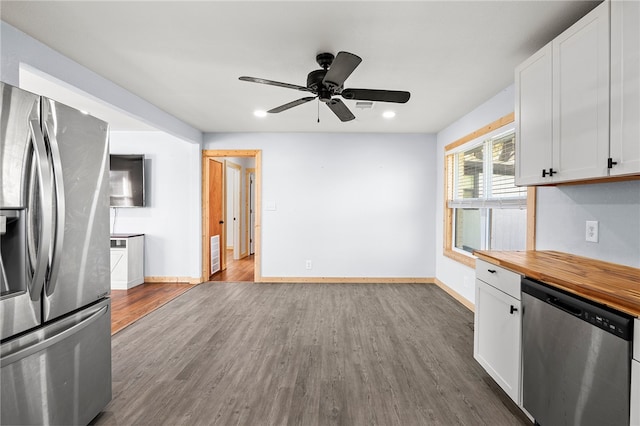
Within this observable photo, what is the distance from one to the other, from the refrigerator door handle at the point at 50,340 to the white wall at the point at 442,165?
3.77 meters

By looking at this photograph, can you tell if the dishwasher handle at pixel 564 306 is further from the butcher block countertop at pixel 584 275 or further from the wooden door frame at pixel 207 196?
the wooden door frame at pixel 207 196

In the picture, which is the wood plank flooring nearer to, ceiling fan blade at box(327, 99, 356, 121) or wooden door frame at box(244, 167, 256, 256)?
wooden door frame at box(244, 167, 256, 256)

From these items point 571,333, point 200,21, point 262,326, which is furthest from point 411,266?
point 200,21

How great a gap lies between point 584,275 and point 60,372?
2.74 m

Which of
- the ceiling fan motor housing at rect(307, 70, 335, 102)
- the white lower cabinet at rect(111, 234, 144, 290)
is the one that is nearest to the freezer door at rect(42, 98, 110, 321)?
the ceiling fan motor housing at rect(307, 70, 335, 102)

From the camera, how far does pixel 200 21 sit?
6.42ft

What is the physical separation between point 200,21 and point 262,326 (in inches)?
109

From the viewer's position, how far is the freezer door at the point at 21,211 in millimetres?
1294

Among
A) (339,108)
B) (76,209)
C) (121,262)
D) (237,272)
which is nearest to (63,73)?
(76,209)

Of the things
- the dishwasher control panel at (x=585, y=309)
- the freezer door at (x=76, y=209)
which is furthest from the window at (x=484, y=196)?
the freezer door at (x=76, y=209)

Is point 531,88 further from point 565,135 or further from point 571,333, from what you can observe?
point 571,333

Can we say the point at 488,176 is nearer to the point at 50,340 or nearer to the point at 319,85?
the point at 319,85

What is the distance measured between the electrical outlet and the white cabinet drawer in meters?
0.64

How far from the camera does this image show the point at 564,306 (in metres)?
1.49
